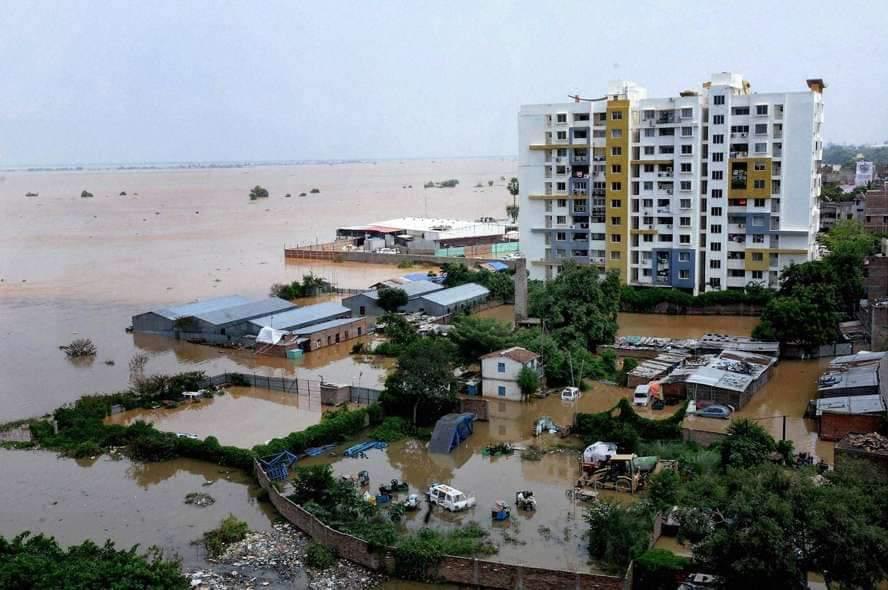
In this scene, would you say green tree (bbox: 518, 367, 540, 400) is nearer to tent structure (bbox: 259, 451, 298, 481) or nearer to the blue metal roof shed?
tent structure (bbox: 259, 451, 298, 481)

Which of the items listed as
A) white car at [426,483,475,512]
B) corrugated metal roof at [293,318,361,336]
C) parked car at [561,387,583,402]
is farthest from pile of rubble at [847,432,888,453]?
corrugated metal roof at [293,318,361,336]

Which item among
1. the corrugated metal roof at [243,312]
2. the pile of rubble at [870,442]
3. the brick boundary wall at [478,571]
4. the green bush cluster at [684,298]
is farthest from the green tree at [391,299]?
the pile of rubble at [870,442]

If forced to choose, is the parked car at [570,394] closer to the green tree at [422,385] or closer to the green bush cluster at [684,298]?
the green tree at [422,385]

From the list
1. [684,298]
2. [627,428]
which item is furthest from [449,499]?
[684,298]

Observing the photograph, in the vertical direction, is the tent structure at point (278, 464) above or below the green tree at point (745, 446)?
below

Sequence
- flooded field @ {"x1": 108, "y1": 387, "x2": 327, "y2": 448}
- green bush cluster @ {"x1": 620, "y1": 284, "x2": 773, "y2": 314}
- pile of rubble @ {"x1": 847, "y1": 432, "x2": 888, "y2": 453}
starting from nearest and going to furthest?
pile of rubble @ {"x1": 847, "y1": 432, "x2": 888, "y2": 453}, flooded field @ {"x1": 108, "y1": 387, "x2": 327, "y2": 448}, green bush cluster @ {"x1": 620, "y1": 284, "x2": 773, "y2": 314}

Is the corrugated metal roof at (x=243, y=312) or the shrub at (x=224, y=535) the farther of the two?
the corrugated metal roof at (x=243, y=312)

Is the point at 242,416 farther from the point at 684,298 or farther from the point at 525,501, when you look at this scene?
the point at 684,298
